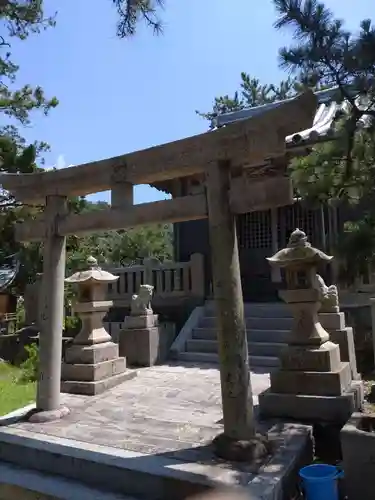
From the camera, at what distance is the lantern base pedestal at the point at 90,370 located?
273 inches

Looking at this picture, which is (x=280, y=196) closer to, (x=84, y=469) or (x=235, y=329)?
(x=235, y=329)

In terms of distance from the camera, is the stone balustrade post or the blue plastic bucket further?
the stone balustrade post

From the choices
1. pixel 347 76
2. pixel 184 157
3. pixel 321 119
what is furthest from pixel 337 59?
pixel 321 119

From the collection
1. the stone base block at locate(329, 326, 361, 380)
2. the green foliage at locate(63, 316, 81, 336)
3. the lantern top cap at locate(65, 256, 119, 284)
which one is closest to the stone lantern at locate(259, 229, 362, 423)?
the stone base block at locate(329, 326, 361, 380)

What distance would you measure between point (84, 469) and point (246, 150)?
3723 mm

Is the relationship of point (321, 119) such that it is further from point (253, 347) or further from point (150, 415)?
point (150, 415)

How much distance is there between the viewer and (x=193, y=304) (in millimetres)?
11258

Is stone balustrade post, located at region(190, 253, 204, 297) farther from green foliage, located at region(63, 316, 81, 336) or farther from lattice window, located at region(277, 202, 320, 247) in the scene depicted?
green foliage, located at region(63, 316, 81, 336)

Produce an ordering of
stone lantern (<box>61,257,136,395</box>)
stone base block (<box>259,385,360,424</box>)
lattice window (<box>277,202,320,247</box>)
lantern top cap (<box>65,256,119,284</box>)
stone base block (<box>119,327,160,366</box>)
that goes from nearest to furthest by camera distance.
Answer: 1. stone base block (<box>259,385,360,424</box>)
2. stone lantern (<box>61,257,136,395</box>)
3. lantern top cap (<box>65,256,119,284</box>)
4. stone base block (<box>119,327,160,366</box>)
5. lattice window (<box>277,202,320,247</box>)

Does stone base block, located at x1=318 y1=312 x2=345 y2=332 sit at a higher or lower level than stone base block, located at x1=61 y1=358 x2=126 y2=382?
higher

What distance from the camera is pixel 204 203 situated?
4555 mm

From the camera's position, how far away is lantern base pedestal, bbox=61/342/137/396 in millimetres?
6929

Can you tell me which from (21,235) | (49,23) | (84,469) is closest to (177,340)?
(21,235)

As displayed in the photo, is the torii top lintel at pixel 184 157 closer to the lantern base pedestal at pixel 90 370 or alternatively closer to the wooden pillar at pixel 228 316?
the wooden pillar at pixel 228 316
